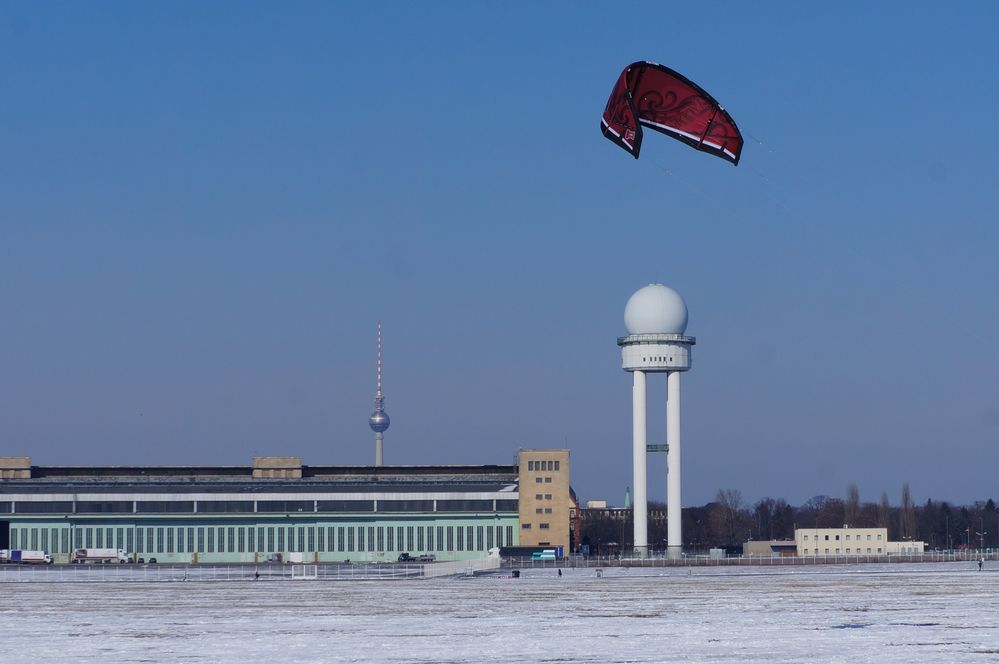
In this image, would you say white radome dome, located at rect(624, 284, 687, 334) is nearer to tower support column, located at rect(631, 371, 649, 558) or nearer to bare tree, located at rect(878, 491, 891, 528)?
tower support column, located at rect(631, 371, 649, 558)

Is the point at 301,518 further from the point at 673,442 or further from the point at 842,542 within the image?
the point at 842,542

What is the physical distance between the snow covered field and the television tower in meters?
53.5

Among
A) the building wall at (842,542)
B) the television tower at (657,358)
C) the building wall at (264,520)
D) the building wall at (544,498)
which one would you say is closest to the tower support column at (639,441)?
the television tower at (657,358)

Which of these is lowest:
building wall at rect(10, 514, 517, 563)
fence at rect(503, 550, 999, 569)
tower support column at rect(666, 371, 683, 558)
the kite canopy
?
fence at rect(503, 550, 999, 569)

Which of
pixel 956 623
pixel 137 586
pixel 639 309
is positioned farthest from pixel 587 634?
pixel 639 309

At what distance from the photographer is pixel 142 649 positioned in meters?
34.7

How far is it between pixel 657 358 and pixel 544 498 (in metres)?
17.2

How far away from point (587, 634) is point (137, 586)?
41.7m

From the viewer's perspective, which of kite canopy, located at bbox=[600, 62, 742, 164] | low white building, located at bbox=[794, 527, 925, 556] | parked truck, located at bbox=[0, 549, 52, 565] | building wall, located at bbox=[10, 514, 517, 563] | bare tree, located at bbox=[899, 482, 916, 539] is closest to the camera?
kite canopy, located at bbox=[600, 62, 742, 164]

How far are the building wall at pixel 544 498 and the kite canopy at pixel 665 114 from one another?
3416 inches

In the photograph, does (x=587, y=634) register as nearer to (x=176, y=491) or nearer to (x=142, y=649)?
(x=142, y=649)

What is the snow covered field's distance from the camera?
3288 cm

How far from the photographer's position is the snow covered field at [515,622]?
32.9 metres

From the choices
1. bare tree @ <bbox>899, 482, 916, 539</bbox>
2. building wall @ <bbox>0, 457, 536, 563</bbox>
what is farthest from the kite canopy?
bare tree @ <bbox>899, 482, 916, 539</bbox>
